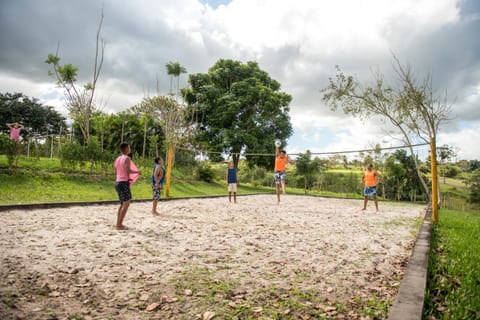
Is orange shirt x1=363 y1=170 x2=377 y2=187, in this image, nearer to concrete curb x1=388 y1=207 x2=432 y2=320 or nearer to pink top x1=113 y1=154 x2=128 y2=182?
concrete curb x1=388 y1=207 x2=432 y2=320

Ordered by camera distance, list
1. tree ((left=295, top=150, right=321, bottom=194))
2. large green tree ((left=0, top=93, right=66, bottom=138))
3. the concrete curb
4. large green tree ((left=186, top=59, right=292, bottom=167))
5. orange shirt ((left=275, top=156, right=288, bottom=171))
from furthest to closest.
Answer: large green tree ((left=0, top=93, right=66, bottom=138))
tree ((left=295, top=150, right=321, bottom=194))
large green tree ((left=186, top=59, right=292, bottom=167))
orange shirt ((left=275, top=156, right=288, bottom=171))
the concrete curb

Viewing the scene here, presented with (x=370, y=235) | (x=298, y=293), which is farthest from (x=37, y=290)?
(x=370, y=235)

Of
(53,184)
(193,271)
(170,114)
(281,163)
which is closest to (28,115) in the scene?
(170,114)

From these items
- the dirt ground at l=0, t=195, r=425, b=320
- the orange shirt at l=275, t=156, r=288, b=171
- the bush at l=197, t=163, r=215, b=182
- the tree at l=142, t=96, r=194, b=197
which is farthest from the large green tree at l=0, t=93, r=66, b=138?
the dirt ground at l=0, t=195, r=425, b=320

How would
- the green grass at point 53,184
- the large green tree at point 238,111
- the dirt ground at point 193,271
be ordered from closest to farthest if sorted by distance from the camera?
1. the dirt ground at point 193,271
2. the green grass at point 53,184
3. the large green tree at point 238,111

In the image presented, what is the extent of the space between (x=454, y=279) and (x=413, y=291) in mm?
849

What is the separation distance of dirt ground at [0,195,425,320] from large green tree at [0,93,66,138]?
36684 mm

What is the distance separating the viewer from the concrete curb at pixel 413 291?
2229mm

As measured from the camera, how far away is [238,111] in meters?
25.7

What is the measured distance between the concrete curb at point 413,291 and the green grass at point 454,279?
0.08 metres

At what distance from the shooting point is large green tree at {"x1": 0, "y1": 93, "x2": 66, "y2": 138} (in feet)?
117

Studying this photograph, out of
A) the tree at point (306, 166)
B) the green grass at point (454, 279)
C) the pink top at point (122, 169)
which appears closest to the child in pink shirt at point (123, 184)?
the pink top at point (122, 169)

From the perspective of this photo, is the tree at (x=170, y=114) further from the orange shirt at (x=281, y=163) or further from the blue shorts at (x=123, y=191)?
the blue shorts at (x=123, y=191)

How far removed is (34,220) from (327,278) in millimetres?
5636
